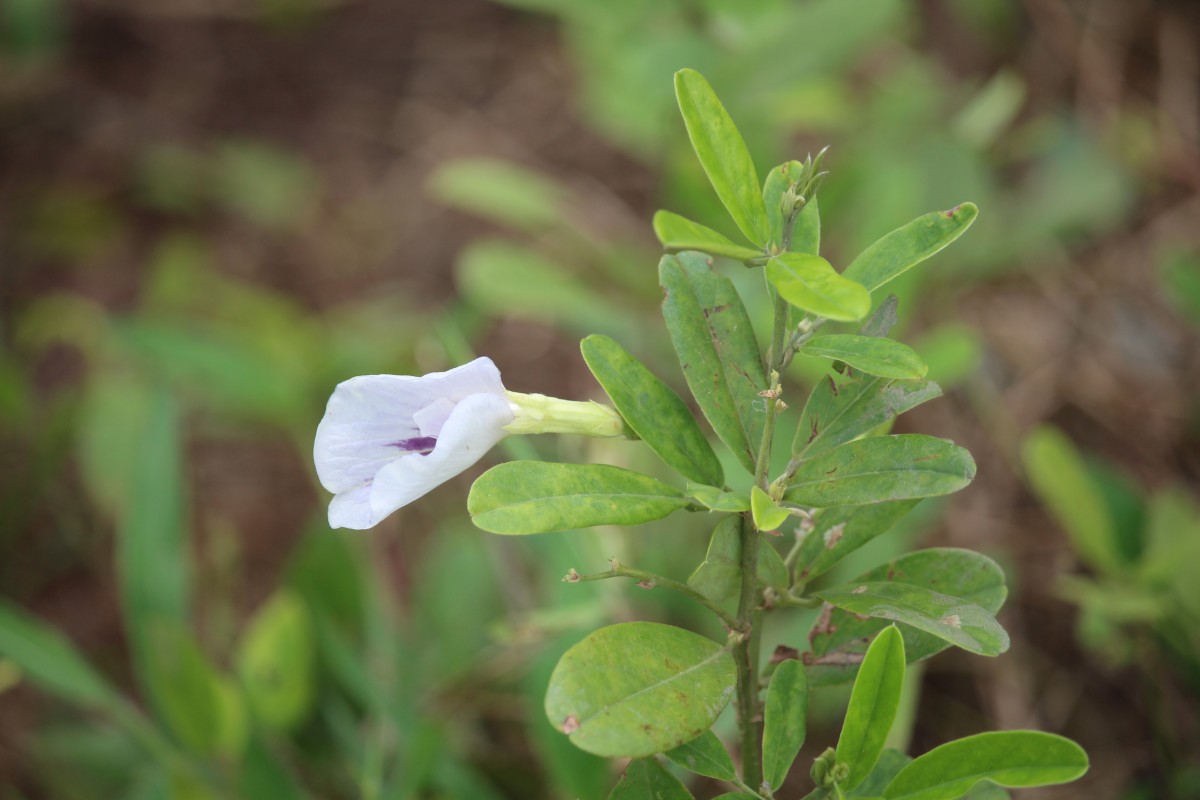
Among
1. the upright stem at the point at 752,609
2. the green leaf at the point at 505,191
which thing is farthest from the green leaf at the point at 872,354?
the green leaf at the point at 505,191

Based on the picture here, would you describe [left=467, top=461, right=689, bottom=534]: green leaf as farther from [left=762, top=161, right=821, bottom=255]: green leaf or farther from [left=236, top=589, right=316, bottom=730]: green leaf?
[left=236, top=589, right=316, bottom=730]: green leaf

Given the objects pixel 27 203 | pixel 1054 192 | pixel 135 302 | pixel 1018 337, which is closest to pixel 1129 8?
pixel 1054 192

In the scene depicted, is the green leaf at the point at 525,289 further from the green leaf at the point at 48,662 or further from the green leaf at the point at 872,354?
the green leaf at the point at 872,354

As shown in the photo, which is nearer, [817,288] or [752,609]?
[817,288]

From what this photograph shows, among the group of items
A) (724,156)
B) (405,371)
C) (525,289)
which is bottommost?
(405,371)

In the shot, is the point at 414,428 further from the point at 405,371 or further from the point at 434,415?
the point at 405,371

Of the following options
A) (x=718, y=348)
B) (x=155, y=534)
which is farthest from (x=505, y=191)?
(x=718, y=348)

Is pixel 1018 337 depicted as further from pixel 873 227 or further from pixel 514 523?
pixel 514 523
